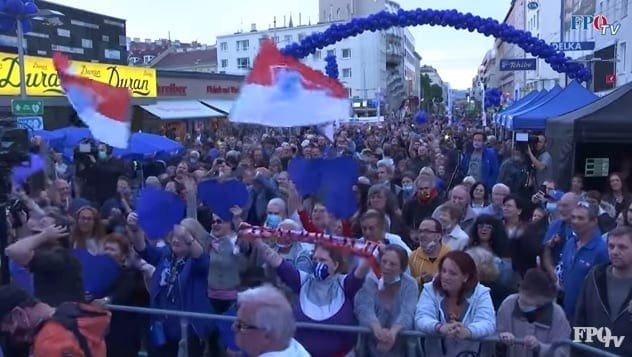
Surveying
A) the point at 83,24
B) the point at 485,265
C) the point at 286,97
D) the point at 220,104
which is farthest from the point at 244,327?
the point at 220,104

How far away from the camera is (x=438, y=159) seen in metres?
12.7

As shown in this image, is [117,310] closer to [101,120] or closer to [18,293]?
[18,293]

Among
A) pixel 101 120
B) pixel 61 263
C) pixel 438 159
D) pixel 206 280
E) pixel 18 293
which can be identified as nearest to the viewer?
pixel 18 293

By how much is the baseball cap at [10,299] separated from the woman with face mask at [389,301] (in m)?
2.06

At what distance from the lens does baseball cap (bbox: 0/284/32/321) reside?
3.71 meters

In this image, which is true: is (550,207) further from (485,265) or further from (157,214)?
(157,214)

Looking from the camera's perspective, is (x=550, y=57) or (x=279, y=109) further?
(x=550, y=57)

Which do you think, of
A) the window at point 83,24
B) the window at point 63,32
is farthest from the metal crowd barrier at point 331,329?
the window at point 83,24

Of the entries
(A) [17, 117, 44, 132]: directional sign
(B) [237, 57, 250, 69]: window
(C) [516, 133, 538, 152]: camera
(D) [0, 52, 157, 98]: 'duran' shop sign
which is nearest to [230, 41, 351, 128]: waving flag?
(A) [17, 117, 44, 132]: directional sign

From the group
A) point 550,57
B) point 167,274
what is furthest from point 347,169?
point 550,57

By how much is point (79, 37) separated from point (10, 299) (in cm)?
2772

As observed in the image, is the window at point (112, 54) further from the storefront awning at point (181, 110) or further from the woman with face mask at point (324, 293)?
the woman with face mask at point (324, 293)

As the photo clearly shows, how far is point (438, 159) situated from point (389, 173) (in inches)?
121

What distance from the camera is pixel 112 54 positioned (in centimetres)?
3117
